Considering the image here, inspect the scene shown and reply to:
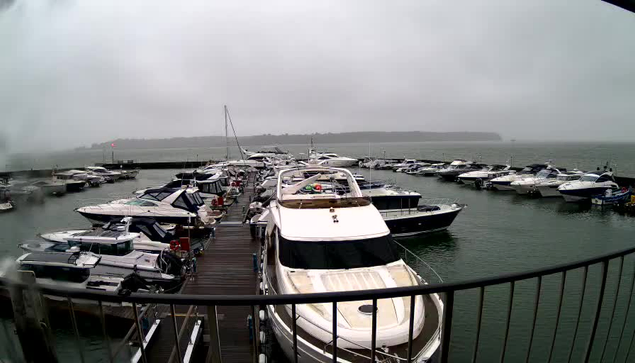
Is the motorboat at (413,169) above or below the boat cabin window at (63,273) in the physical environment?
below

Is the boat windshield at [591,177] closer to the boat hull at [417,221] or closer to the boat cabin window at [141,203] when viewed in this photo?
the boat hull at [417,221]

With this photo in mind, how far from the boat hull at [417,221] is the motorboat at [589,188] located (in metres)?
16.0

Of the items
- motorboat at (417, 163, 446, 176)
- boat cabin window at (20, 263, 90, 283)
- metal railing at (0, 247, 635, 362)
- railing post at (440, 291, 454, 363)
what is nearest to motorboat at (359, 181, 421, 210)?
metal railing at (0, 247, 635, 362)

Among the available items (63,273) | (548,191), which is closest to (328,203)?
(63,273)

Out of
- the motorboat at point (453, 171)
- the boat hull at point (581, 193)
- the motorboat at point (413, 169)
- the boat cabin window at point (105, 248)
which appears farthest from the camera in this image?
the motorboat at point (413, 169)

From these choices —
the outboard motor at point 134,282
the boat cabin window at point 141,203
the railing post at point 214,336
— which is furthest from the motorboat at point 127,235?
the railing post at point 214,336

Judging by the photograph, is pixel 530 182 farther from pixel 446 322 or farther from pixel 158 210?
pixel 446 322

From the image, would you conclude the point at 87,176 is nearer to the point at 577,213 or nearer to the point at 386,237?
the point at 386,237

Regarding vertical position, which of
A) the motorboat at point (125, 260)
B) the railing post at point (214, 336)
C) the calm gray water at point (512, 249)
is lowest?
the calm gray water at point (512, 249)

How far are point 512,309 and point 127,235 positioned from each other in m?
12.8

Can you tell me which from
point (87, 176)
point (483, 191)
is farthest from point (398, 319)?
point (87, 176)

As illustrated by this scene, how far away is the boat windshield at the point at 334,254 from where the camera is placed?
7.40 meters

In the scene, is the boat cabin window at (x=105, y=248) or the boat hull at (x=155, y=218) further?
the boat hull at (x=155, y=218)

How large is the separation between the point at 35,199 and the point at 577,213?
108 ft
